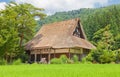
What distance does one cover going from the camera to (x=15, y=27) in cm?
4166

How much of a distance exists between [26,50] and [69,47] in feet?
32.1

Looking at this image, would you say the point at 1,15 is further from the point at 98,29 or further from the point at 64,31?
the point at 98,29

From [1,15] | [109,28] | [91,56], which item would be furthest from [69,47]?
[109,28]

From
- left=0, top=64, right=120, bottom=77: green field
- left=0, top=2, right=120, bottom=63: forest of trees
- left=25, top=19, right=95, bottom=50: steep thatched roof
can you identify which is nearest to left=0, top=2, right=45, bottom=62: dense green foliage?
left=0, top=2, right=120, bottom=63: forest of trees

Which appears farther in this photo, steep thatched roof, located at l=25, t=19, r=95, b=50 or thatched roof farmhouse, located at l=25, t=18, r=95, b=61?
steep thatched roof, located at l=25, t=19, r=95, b=50

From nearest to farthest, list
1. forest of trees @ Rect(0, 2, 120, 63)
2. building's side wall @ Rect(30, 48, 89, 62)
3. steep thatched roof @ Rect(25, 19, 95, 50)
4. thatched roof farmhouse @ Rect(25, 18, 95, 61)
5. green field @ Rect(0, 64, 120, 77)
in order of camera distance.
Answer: green field @ Rect(0, 64, 120, 77) < forest of trees @ Rect(0, 2, 120, 63) < building's side wall @ Rect(30, 48, 89, 62) < thatched roof farmhouse @ Rect(25, 18, 95, 61) < steep thatched roof @ Rect(25, 19, 95, 50)

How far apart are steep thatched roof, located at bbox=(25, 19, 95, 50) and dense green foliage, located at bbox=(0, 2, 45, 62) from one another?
197 cm

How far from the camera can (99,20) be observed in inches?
2955

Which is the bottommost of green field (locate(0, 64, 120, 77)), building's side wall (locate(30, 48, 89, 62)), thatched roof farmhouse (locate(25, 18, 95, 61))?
green field (locate(0, 64, 120, 77))

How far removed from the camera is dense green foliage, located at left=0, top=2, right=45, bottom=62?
1359 inches

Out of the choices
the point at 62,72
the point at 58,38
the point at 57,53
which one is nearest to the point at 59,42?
the point at 58,38

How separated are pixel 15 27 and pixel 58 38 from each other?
6.79 metres

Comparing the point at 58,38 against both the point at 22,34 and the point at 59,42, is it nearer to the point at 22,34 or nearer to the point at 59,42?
the point at 59,42

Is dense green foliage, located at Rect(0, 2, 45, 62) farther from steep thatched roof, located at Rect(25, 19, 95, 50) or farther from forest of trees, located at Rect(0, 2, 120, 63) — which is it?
steep thatched roof, located at Rect(25, 19, 95, 50)
